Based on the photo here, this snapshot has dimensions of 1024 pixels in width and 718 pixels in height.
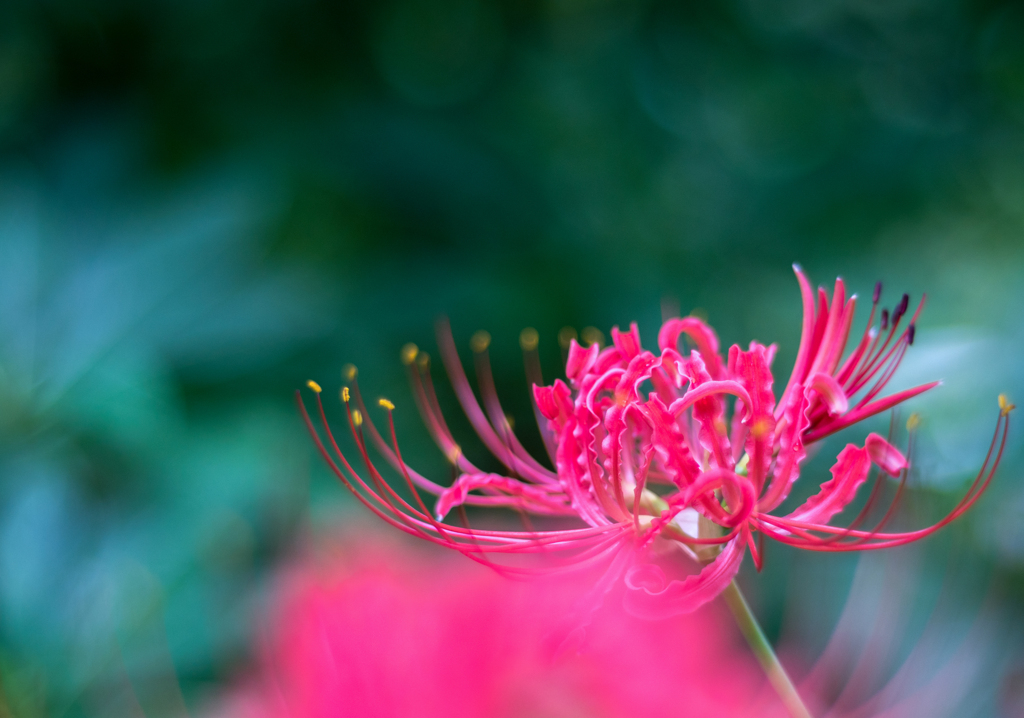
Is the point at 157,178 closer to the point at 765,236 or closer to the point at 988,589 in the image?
the point at 765,236

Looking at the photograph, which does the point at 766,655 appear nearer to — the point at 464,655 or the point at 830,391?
the point at 830,391

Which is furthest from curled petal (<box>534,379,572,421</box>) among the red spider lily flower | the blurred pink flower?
the blurred pink flower

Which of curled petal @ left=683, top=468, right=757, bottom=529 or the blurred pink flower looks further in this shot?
the blurred pink flower

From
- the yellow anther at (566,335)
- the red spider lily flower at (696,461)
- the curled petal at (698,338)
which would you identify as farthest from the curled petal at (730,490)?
the yellow anther at (566,335)

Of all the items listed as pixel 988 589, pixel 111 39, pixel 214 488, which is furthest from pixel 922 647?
pixel 111 39

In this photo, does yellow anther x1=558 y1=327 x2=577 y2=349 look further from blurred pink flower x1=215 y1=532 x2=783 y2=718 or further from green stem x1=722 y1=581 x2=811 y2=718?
green stem x1=722 y1=581 x2=811 y2=718

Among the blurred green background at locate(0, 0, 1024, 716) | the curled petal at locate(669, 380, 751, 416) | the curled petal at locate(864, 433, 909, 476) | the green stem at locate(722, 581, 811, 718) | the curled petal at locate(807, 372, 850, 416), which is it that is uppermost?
the blurred green background at locate(0, 0, 1024, 716)

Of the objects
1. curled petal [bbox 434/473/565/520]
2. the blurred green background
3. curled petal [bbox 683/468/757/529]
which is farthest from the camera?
the blurred green background

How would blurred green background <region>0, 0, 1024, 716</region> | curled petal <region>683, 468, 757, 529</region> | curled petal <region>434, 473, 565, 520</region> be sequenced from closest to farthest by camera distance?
curled petal <region>683, 468, 757, 529</region> → curled petal <region>434, 473, 565, 520</region> → blurred green background <region>0, 0, 1024, 716</region>
